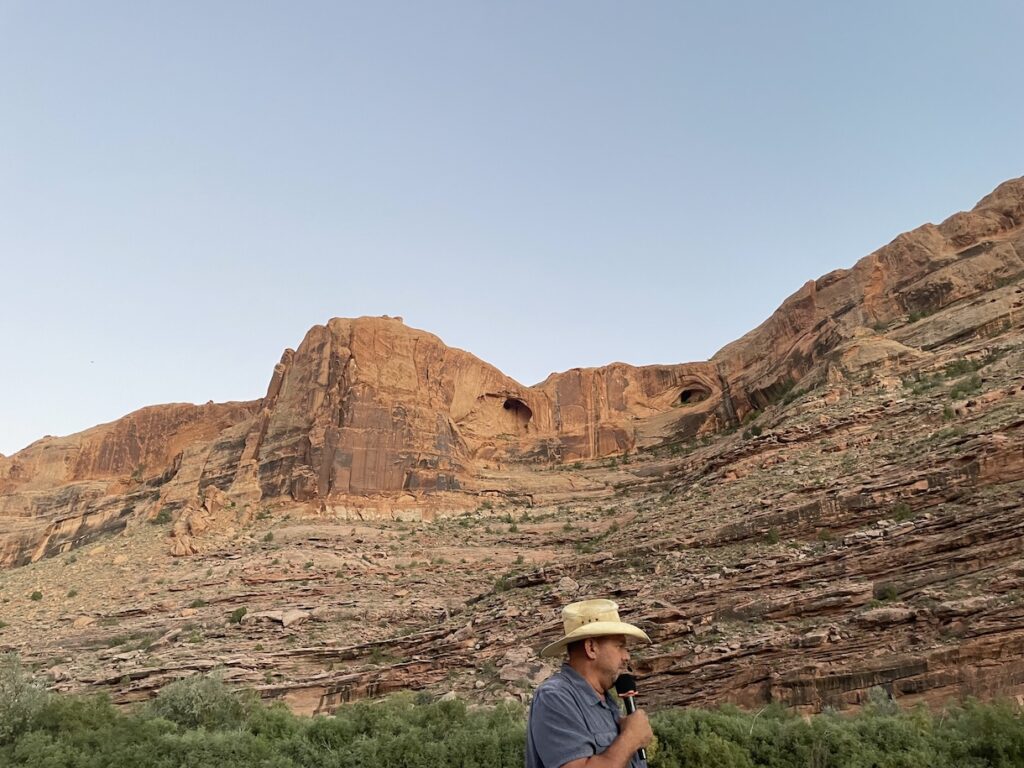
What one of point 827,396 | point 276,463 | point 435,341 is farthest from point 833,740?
point 435,341

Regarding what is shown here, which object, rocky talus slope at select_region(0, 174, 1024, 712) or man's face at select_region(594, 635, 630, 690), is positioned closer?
man's face at select_region(594, 635, 630, 690)

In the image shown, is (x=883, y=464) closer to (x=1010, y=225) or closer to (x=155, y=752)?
(x=155, y=752)

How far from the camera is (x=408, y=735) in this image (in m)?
11.9

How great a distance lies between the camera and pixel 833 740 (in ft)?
29.6

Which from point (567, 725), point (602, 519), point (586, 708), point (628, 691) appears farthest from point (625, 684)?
point (602, 519)

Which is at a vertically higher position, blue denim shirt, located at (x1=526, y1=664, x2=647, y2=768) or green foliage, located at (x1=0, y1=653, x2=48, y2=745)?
blue denim shirt, located at (x1=526, y1=664, x2=647, y2=768)

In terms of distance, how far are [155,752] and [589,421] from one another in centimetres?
3592

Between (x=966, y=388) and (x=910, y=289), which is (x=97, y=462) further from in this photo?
(x=966, y=388)

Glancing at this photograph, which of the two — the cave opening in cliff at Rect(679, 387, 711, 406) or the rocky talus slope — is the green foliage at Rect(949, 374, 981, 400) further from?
the cave opening in cliff at Rect(679, 387, 711, 406)

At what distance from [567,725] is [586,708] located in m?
0.14

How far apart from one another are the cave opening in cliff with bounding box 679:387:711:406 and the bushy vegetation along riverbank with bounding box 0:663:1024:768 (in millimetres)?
35337

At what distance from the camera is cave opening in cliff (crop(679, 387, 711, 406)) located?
46.9 meters

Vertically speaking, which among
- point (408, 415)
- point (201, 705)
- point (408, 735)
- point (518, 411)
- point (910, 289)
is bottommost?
point (408, 735)

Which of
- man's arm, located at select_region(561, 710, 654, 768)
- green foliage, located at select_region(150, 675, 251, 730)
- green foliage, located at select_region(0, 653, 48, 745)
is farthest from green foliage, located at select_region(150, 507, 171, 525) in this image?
man's arm, located at select_region(561, 710, 654, 768)
